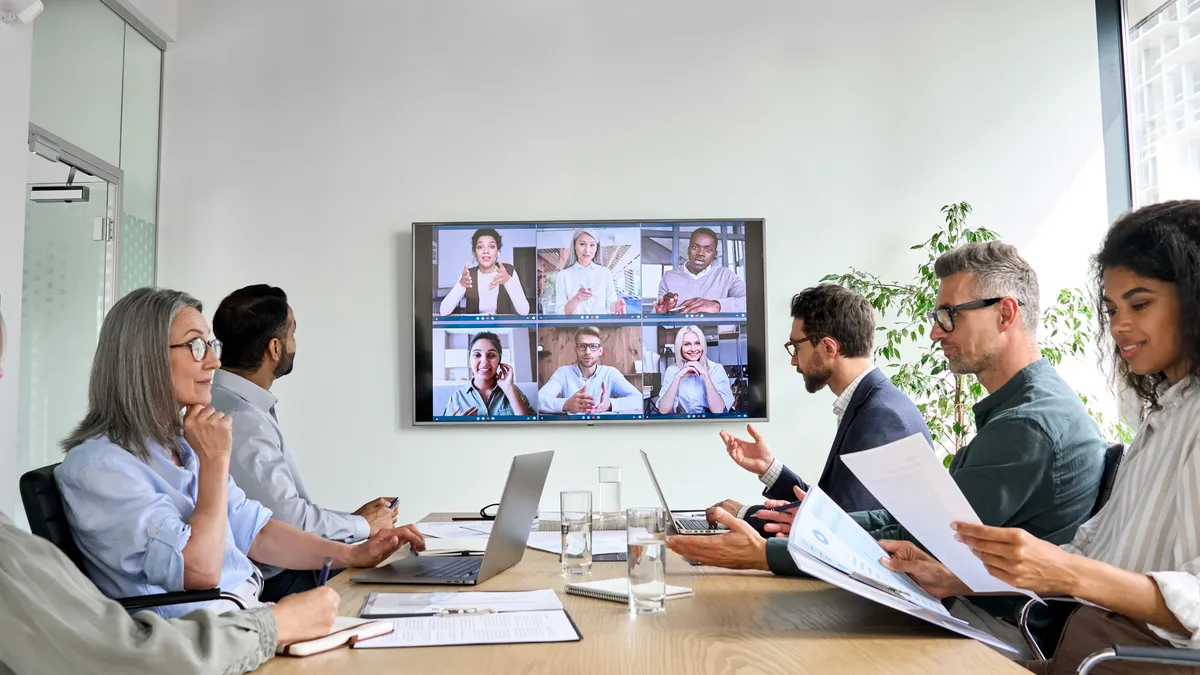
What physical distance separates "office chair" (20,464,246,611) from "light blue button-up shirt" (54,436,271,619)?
1 cm

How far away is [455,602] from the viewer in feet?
5.13

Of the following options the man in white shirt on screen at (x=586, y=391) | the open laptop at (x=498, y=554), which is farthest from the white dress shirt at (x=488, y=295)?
the open laptop at (x=498, y=554)

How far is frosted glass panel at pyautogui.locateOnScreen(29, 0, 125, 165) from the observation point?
12.1 feet

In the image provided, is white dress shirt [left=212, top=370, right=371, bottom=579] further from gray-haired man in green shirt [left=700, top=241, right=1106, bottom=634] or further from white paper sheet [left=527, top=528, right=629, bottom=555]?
gray-haired man in green shirt [left=700, top=241, right=1106, bottom=634]

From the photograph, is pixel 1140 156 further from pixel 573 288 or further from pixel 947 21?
pixel 573 288

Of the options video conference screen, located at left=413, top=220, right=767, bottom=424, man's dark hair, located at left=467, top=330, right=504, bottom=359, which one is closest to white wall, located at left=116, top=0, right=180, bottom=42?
video conference screen, located at left=413, top=220, right=767, bottom=424

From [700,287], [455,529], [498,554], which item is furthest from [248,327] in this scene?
[700,287]

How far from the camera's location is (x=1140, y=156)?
173 inches

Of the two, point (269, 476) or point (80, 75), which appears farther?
point (80, 75)

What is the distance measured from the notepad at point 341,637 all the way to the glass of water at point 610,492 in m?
1.04

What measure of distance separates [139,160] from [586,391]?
234 cm

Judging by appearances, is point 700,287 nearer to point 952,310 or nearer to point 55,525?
point 952,310

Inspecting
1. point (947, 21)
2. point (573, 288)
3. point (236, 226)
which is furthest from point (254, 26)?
point (947, 21)

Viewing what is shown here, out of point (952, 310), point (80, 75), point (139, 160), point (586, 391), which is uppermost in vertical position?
point (80, 75)
